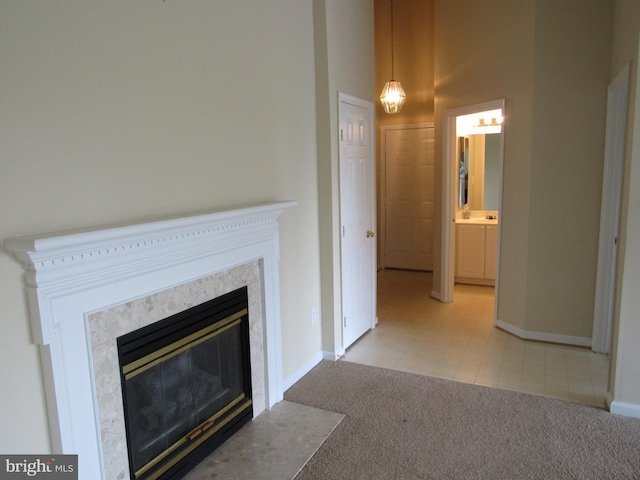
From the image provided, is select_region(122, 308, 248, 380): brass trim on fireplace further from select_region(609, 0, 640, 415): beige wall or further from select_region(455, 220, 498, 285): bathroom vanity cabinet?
select_region(455, 220, 498, 285): bathroom vanity cabinet

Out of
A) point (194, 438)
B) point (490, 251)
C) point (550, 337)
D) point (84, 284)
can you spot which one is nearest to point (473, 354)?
point (550, 337)

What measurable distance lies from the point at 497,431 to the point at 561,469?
39cm

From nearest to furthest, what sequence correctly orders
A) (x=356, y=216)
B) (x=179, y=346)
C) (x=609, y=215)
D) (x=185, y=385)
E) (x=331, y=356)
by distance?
(x=179, y=346), (x=185, y=385), (x=609, y=215), (x=331, y=356), (x=356, y=216)

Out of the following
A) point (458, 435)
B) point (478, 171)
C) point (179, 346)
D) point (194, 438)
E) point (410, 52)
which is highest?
point (410, 52)

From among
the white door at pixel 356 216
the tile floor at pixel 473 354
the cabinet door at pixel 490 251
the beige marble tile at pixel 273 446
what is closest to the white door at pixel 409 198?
the cabinet door at pixel 490 251

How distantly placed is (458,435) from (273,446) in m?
1.06

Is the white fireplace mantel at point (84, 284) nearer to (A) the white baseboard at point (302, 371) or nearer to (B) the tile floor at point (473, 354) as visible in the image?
(A) the white baseboard at point (302, 371)

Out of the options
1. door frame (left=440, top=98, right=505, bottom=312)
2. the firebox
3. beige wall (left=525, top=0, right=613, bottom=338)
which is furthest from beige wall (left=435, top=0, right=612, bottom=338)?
the firebox

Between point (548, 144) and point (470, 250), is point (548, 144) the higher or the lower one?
the higher one

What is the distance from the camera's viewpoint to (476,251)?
18.8 feet

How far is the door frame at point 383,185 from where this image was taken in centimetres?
658

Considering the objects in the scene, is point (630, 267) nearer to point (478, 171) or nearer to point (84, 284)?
point (84, 284)

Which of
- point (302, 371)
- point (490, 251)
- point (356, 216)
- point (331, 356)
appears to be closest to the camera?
point (302, 371)

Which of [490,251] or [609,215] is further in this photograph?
[490,251]
